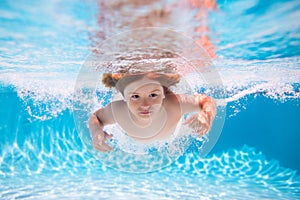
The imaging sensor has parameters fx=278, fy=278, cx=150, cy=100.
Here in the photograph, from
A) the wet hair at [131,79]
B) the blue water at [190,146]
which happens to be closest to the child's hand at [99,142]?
the blue water at [190,146]

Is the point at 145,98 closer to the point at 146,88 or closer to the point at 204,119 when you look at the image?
the point at 146,88

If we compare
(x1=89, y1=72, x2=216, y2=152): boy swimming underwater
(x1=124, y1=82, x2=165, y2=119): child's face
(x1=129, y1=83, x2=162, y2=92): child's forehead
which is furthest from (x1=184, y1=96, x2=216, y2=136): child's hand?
(x1=129, y1=83, x2=162, y2=92): child's forehead

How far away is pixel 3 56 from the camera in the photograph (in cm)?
885

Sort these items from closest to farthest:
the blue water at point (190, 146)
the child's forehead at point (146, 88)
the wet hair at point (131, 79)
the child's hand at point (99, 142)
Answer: the child's hand at point (99, 142)
the child's forehead at point (146, 88)
the wet hair at point (131, 79)
the blue water at point (190, 146)

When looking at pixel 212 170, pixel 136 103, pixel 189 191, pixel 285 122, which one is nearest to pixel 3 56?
pixel 136 103

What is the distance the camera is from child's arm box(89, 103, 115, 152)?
4.66 meters

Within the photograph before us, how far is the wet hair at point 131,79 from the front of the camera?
5.26 m

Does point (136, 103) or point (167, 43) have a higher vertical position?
point (167, 43)

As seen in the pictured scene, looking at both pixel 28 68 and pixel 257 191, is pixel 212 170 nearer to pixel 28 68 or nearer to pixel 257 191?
pixel 257 191

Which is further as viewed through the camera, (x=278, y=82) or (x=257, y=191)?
(x=278, y=82)

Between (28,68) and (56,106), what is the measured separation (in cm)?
654

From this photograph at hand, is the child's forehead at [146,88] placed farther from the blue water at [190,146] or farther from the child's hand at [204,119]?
the blue water at [190,146]

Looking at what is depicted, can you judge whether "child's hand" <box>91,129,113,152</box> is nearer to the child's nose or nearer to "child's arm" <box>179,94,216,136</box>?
the child's nose

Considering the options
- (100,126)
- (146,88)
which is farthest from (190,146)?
(100,126)
